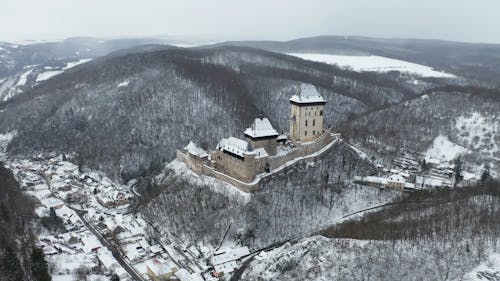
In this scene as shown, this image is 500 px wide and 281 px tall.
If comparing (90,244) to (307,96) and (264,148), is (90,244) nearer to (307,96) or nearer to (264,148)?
(264,148)

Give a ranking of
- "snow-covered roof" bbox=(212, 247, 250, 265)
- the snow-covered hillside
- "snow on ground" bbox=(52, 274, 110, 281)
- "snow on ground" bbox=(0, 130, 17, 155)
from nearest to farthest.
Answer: "snow on ground" bbox=(52, 274, 110, 281), "snow-covered roof" bbox=(212, 247, 250, 265), the snow-covered hillside, "snow on ground" bbox=(0, 130, 17, 155)

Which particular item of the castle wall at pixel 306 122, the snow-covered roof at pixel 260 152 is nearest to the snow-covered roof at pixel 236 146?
the snow-covered roof at pixel 260 152

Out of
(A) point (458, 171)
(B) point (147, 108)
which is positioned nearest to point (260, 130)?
(A) point (458, 171)

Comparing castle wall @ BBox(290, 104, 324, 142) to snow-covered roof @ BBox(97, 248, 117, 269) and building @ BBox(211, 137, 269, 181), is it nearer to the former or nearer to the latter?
building @ BBox(211, 137, 269, 181)

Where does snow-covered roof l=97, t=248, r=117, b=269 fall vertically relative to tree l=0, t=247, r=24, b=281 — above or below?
below

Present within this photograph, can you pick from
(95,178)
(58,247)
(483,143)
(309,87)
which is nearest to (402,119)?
(483,143)

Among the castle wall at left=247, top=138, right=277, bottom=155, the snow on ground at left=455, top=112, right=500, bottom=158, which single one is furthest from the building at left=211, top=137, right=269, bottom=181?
the snow on ground at left=455, top=112, right=500, bottom=158
